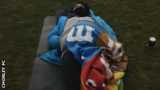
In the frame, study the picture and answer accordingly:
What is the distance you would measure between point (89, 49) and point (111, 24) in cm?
180

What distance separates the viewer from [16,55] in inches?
213

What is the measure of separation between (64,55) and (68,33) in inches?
10.9

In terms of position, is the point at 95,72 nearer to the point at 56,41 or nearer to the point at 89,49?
the point at 89,49

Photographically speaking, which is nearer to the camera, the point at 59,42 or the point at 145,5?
the point at 59,42

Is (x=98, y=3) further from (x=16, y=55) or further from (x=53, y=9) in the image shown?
(x=16, y=55)

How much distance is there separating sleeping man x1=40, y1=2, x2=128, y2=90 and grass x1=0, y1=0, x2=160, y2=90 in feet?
1.83

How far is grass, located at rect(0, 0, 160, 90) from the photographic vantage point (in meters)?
5.00

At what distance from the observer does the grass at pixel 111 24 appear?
5.00 metres

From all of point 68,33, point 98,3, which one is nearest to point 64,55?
point 68,33

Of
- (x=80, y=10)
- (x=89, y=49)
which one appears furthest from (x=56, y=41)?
(x=89, y=49)

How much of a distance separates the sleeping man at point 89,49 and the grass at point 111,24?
56cm

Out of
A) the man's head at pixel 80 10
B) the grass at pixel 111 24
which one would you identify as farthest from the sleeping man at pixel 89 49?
the grass at pixel 111 24

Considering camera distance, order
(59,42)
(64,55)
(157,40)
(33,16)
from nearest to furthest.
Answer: (64,55) → (59,42) → (157,40) → (33,16)

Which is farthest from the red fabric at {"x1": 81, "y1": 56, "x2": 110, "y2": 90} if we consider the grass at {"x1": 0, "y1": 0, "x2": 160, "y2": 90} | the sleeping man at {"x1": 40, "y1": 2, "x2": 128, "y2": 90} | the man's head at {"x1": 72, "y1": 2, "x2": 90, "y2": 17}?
the man's head at {"x1": 72, "y1": 2, "x2": 90, "y2": 17}
